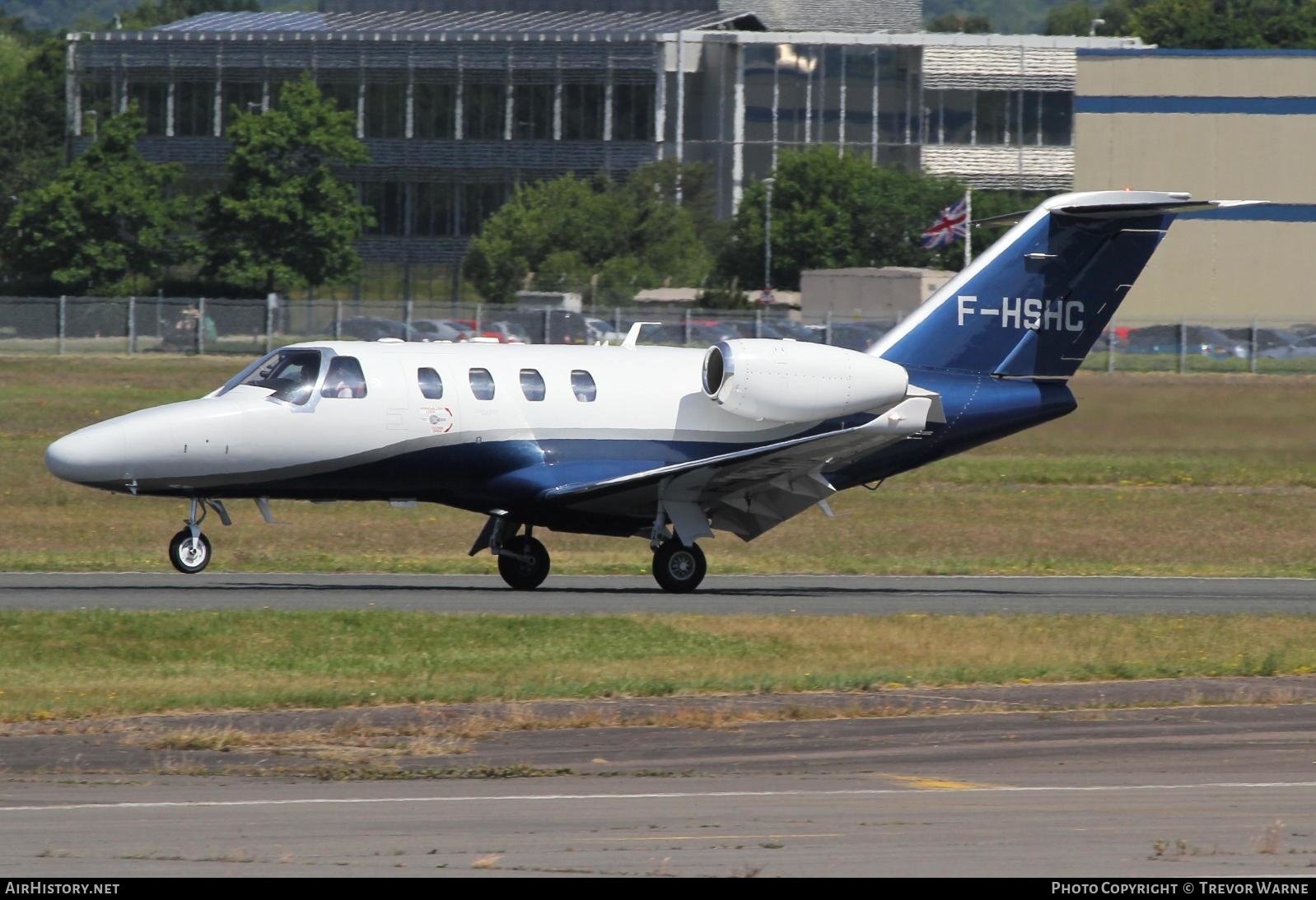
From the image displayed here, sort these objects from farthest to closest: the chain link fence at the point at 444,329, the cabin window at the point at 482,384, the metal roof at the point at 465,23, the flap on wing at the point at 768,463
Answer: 1. the metal roof at the point at 465,23
2. the chain link fence at the point at 444,329
3. the cabin window at the point at 482,384
4. the flap on wing at the point at 768,463

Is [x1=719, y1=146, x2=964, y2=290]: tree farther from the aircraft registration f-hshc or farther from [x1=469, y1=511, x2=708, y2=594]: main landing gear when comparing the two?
[x1=469, y1=511, x2=708, y2=594]: main landing gear

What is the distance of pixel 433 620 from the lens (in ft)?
65.4

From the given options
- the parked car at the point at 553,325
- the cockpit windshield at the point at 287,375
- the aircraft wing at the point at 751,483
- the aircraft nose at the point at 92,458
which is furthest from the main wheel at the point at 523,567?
the parked car at the point at 553,325

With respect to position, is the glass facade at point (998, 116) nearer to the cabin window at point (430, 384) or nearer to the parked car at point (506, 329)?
the parked car at point (506, 329)

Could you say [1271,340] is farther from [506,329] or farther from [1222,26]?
[1222,26]

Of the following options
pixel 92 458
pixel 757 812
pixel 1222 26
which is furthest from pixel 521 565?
pixel 1222 26

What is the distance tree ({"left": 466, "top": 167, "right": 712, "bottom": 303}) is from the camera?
9369 centimetres

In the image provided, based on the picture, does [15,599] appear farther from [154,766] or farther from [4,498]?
[4,498]

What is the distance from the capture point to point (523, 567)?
24.6m

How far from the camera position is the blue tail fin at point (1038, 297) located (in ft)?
83.9

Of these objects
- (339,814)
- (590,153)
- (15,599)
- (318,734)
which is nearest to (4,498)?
(15,599)

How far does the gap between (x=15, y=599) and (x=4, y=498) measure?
1495cm

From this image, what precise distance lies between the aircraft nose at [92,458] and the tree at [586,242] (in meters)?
69.6

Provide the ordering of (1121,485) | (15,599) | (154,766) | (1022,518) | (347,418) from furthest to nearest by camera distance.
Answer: (1121,485) < (1022,518) < (347,418) < (15,599) < (154,766)
